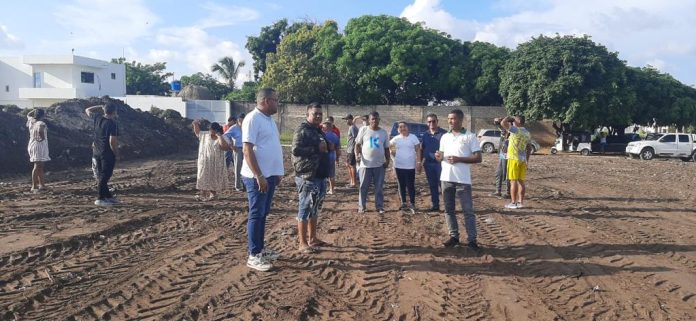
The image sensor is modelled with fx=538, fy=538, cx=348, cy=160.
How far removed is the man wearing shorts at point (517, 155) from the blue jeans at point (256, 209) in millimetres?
4987

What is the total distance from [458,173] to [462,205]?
1.29ft

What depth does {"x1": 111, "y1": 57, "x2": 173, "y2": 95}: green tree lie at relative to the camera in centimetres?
5716

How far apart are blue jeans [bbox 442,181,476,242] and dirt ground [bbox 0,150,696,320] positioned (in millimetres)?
296

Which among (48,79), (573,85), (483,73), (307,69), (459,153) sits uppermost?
(307,69)

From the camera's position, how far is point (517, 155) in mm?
9047

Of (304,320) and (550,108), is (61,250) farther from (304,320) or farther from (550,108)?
(550,108)

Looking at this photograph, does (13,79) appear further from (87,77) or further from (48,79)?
(87,77)

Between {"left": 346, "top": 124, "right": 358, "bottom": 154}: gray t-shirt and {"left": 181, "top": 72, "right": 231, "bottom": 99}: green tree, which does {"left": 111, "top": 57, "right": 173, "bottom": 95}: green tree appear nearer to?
{"left": 181, "top": 72, "right": 231, "bottom": 99}: green tree

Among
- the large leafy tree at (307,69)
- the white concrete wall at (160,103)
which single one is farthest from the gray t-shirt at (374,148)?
the white concrete wall at (160,103)

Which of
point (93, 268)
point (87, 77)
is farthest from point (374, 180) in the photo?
point (87, 77)

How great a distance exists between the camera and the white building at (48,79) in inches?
1666

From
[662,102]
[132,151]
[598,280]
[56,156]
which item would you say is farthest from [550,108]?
[598,280]

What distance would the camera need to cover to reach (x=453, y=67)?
119 feet

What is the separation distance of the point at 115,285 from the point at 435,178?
18.5 ft
